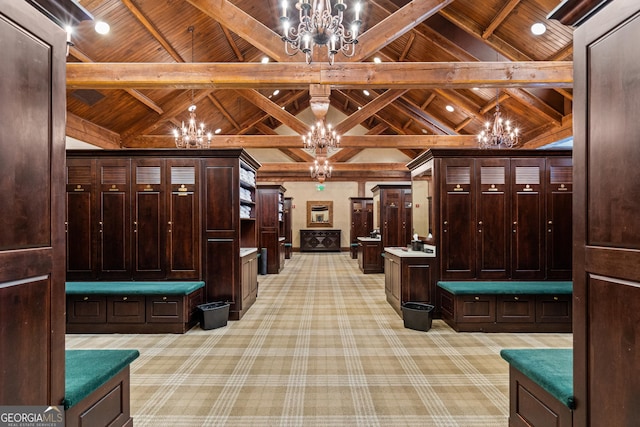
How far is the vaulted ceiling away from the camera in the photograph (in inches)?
185

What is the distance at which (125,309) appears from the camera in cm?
425

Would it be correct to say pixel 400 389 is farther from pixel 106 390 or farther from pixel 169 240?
pixel 169 240

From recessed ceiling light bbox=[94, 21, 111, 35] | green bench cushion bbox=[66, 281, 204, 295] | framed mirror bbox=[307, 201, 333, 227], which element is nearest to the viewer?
green bench cushion bbox=[66, 281, 204, 295]

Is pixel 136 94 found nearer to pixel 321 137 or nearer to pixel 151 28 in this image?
pixel 151 28

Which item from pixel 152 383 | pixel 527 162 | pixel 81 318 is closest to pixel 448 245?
pixel 527 162

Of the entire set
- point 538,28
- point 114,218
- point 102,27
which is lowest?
point 114,218

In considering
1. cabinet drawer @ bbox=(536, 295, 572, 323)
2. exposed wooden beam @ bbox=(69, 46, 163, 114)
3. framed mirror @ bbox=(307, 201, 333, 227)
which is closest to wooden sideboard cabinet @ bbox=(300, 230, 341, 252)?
framed mirror @ bbox=(307, 201, 333, 227)

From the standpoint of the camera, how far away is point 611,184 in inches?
55.2

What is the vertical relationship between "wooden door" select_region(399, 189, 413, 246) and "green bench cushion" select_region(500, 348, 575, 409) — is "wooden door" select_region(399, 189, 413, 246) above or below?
above

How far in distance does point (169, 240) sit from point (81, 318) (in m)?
1.44

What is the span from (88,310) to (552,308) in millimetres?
6098

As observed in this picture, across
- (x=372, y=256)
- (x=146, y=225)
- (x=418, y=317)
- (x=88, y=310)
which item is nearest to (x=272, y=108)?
(x=372, y=256)

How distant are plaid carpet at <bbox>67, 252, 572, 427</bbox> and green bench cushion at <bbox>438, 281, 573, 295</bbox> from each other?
55cm

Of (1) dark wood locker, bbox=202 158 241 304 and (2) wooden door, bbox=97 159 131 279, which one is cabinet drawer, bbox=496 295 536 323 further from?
(2) wooden door, bbox=97 159 131 279
